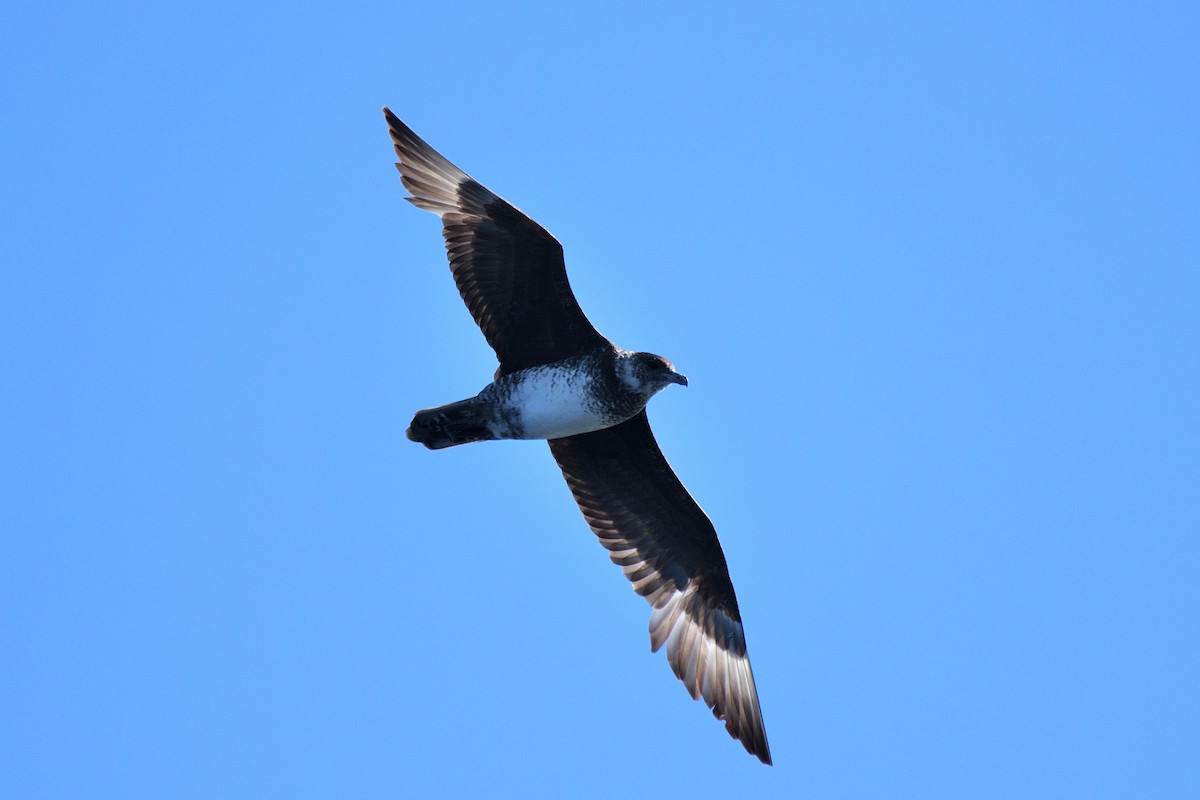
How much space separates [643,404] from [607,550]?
4.38 feet

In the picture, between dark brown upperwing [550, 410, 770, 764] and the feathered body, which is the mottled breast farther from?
dark brown upperwing [550, 410, 770, 764]

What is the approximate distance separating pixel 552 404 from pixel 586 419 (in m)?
0.26

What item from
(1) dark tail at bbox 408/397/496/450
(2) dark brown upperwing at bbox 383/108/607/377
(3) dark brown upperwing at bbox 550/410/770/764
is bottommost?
(3) dark brown upperwing at bbox 550/410/770/764

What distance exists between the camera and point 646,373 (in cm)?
964

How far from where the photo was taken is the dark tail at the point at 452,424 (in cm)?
987

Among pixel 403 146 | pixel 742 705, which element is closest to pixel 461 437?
pixel 403 146

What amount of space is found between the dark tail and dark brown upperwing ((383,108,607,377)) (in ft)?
1.36

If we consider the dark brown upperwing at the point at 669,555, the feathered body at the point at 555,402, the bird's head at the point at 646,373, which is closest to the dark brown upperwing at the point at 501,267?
the feathered body at the point at 555,402

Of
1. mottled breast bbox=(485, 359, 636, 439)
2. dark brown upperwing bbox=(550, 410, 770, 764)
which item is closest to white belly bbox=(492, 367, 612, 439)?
mottled breast bbox=(485, 359, 636, 439)

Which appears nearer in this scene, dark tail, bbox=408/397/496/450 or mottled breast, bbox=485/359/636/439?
mottled breast, bbox=485/359/636/439

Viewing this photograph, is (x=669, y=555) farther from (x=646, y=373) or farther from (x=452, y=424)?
(x=452, y=424)

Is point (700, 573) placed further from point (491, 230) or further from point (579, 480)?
point (491, 230)

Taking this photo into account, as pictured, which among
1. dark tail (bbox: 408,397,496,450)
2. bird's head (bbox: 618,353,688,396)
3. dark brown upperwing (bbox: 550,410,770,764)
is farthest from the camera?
dark brown upperwing (bbox: 550,410,770,764)

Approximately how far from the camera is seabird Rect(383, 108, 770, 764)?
32.0 ft
